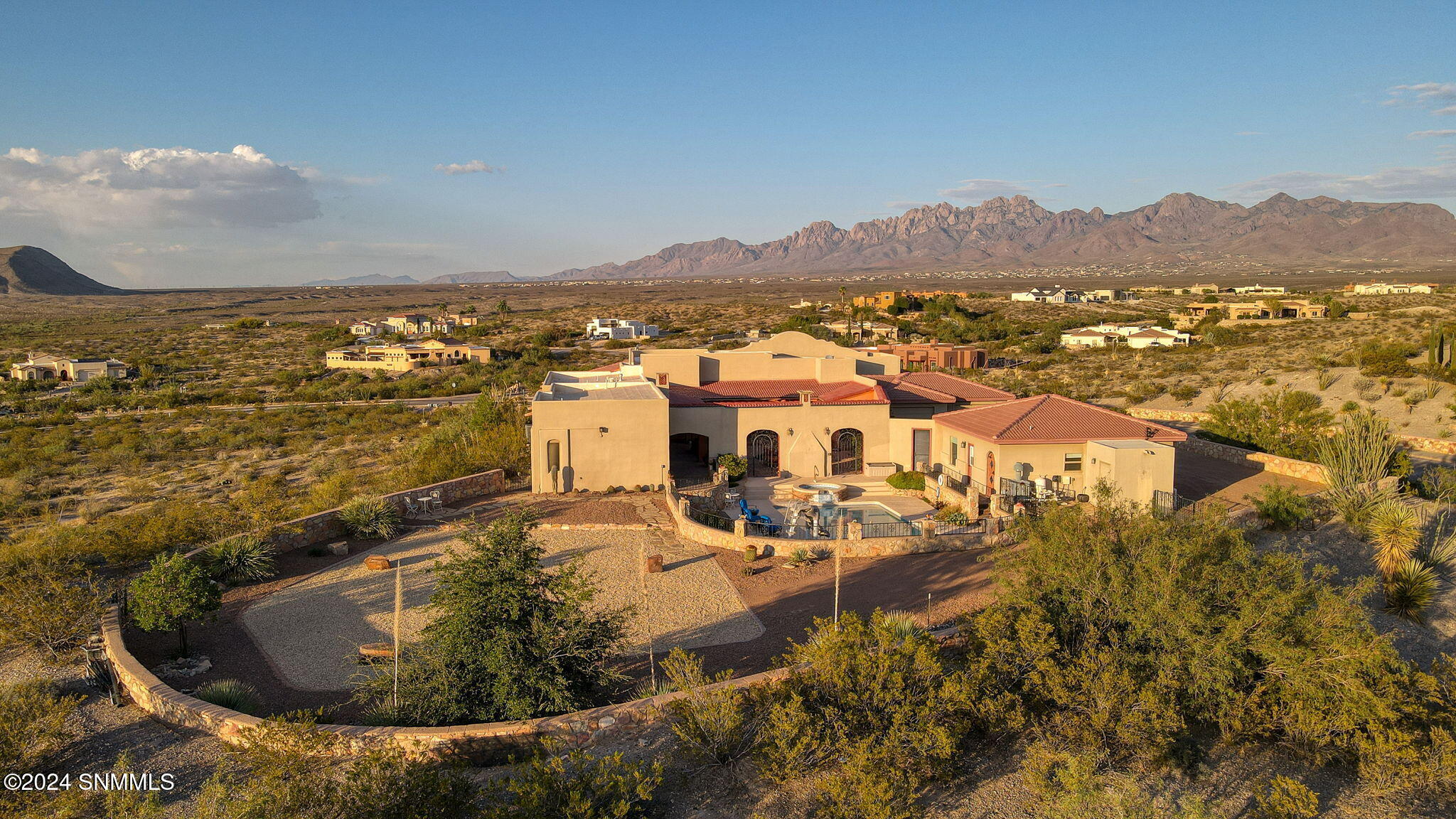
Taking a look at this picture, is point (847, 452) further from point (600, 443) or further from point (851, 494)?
point (600, 443)

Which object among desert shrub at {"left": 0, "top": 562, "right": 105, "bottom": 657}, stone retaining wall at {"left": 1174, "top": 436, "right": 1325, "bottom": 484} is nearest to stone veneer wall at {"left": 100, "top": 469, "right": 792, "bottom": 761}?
desert shrub at {"left": 0, "top": 562, "right": 105, "bottom": 657}

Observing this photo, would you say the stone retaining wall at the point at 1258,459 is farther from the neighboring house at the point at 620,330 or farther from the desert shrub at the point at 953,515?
the neighboring house at the point at 620,330

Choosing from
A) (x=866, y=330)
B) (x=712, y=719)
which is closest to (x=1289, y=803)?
(x=712, y=719)

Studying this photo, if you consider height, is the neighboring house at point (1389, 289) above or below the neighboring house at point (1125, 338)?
above

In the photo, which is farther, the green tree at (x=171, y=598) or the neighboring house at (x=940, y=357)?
the neighboring house at (x=940, y=357)

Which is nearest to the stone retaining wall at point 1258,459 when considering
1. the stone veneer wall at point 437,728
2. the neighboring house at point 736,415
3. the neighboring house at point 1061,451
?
the neighboring house at point 1061,451

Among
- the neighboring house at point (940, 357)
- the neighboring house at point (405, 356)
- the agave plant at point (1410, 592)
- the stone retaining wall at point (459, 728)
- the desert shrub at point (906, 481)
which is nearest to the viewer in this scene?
the stone retaining wall at point (459, 728)
